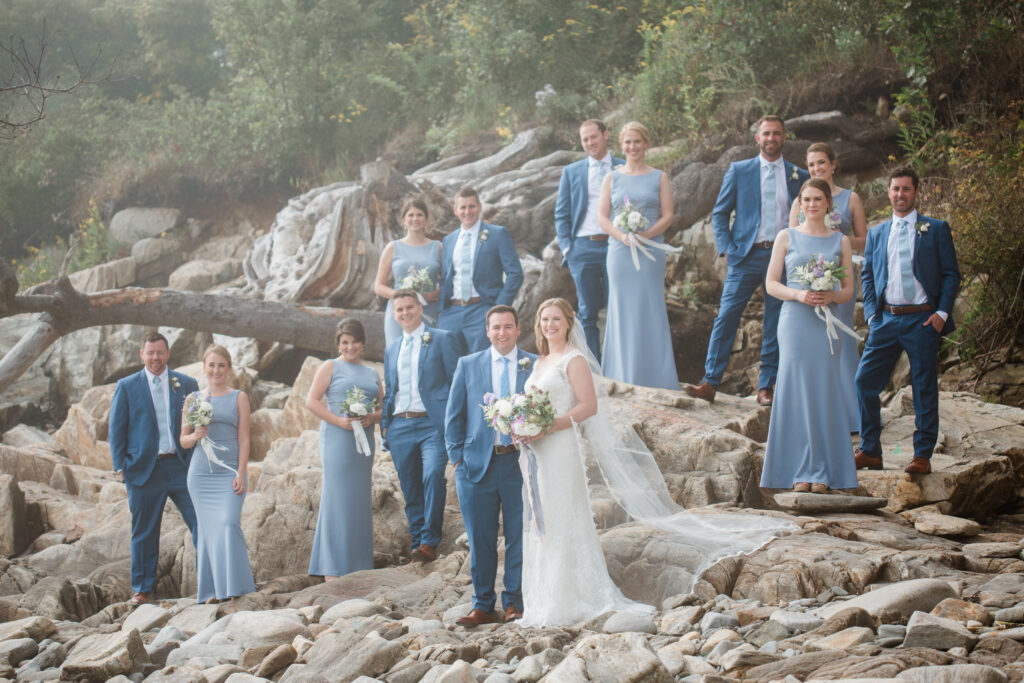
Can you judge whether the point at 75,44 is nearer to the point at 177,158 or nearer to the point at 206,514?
the point at 177,158

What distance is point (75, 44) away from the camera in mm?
18078

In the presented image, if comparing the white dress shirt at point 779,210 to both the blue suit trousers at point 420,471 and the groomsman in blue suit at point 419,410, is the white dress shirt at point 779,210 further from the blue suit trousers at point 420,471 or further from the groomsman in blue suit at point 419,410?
the blue suit trousers at point 420,471

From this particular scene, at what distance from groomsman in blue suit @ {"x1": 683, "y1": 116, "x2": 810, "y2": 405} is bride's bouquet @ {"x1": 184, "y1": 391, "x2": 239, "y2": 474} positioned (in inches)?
148

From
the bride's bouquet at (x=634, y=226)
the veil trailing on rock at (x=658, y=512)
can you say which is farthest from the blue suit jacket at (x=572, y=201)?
the veil trailing on rock at (x=658, y=512)

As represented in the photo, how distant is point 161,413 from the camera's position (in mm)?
7180

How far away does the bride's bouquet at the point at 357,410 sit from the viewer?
685 centimetres

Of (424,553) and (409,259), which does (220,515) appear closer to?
(424,553)

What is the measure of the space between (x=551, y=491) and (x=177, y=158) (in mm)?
15810

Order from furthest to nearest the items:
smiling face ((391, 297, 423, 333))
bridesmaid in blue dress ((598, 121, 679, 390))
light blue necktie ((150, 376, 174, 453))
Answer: bridesmaid in blue dress ((598, 121, 679, 390))
light blue necktie ((150, 376, 174, 453))
smiling face ((391, 297, 423, 333))

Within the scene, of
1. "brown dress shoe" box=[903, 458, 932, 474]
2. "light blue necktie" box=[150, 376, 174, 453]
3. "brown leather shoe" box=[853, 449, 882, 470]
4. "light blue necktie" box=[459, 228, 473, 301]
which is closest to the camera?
"brown dress shoe" box=[903, 458, 932, 474]

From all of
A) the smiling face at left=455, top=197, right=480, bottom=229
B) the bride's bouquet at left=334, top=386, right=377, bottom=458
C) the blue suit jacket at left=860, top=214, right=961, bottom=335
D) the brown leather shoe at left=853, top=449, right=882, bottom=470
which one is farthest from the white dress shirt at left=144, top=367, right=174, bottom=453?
the blue suit jacket at left=860, top=214, right=961, bottom=335

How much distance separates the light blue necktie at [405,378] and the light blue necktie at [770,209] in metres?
2.99

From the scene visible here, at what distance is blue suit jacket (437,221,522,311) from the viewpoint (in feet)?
25.1

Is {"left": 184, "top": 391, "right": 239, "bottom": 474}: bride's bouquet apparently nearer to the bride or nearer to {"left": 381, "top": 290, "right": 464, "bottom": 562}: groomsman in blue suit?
{"left": 381, "top": 290, "right": 464, "bottom": 562}: groomsman in blue suit
